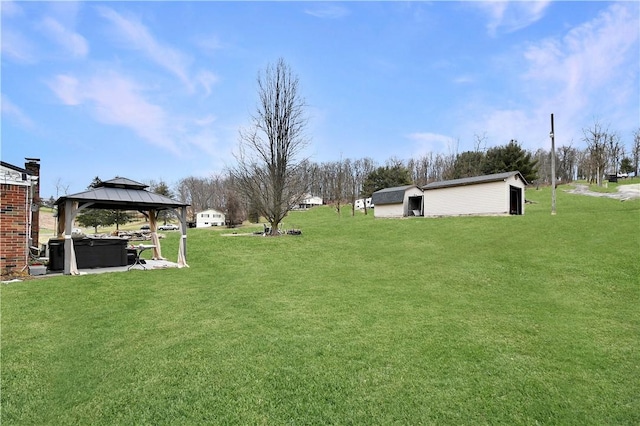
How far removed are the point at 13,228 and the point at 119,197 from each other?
283 cm

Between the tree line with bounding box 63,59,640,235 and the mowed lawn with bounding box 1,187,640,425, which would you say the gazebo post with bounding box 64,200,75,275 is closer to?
the mowed lawn with bounding box 1,187,640,425

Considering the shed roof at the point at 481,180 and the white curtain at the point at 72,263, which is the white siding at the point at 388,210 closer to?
the shed roof at the point at 481,180

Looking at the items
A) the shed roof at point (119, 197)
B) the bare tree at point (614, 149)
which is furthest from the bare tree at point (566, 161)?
the shed roof at point (119, 197)

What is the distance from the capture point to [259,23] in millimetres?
12234

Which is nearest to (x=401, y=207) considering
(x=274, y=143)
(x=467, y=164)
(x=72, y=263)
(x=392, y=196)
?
(x=392, y=196)

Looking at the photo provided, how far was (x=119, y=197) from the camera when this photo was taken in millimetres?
11070

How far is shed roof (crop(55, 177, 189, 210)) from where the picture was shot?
10.4 meters

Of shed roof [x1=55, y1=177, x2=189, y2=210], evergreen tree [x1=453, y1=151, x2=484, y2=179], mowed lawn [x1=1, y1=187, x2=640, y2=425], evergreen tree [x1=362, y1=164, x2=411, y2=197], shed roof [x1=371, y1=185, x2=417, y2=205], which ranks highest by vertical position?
evergreen tree [x1=453, y1=151, x2=484, y2=179]

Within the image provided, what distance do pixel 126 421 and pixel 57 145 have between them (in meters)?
19.0

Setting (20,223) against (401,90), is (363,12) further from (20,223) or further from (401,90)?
(20,223)

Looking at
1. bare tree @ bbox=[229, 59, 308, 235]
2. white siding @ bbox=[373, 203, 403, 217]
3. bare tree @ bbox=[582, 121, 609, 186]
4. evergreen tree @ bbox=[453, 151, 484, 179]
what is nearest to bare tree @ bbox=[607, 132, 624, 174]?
bare tree @ bbox=[582, 121, 609, 186]

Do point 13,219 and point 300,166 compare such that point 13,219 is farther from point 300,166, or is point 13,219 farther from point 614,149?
point 614,149

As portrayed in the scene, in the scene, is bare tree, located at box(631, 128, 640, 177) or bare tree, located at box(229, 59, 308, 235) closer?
bare tree, located at box(229, 59, 308, 235)

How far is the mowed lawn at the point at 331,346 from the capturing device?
133 inches
